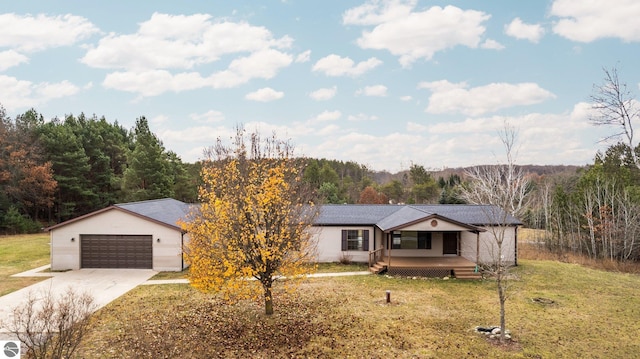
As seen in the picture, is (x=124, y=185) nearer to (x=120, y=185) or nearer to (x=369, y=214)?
(x=120, y=185)

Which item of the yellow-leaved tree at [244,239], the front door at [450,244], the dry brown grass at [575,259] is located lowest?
the dry brown grass at [575,259]

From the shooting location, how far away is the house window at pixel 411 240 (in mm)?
24734

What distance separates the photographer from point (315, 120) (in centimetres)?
3781

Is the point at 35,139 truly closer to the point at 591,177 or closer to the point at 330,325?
the point at 330,325

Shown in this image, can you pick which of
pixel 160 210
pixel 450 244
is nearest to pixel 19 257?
pixel 160 210

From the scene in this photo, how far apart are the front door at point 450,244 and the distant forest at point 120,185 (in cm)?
1030

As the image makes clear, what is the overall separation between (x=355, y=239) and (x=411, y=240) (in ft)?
11.8

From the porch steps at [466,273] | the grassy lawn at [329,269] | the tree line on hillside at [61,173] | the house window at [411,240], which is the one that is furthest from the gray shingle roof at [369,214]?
the tree line on hillside at [61,173]

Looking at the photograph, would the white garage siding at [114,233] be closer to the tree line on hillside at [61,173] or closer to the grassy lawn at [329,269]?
the grassy lawn at [329,269]

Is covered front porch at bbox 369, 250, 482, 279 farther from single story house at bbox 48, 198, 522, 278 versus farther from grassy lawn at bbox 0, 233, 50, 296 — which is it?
grassy lawn at bbox 0, 233, 50, 296

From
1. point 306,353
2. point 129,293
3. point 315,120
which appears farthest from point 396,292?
point 315,120

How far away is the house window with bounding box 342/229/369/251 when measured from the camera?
83.7 ft

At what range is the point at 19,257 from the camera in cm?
2597

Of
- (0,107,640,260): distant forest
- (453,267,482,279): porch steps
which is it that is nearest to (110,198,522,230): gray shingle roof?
(453,267,482,279): porch steps
